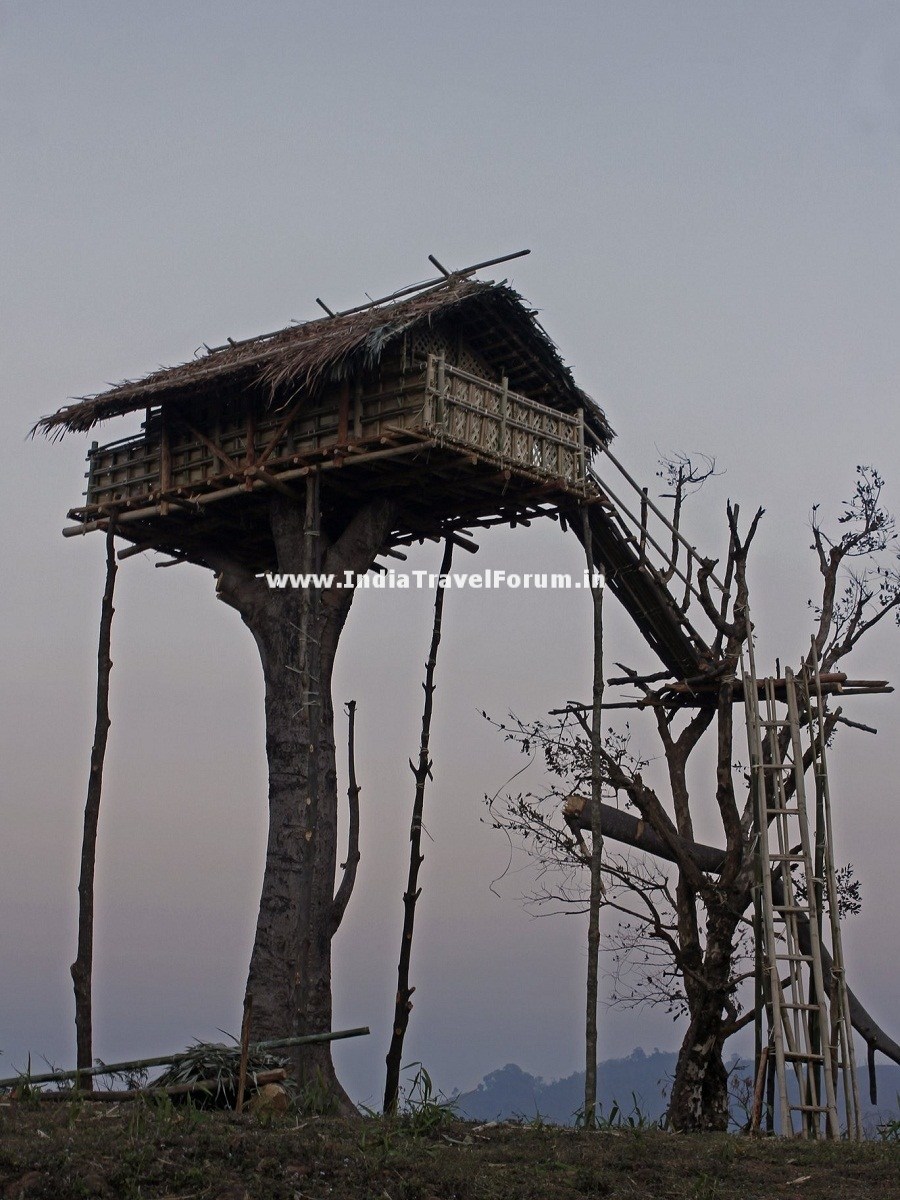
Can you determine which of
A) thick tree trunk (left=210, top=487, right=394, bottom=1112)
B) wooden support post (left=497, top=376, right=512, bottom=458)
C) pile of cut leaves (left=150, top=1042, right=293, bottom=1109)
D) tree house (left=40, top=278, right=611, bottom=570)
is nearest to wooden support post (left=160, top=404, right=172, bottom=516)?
tree house (left=40, top=278, right=611, bottom=570)

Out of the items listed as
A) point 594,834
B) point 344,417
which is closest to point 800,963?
point 594,834

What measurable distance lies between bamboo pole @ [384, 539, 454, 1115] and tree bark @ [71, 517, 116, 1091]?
3.81m

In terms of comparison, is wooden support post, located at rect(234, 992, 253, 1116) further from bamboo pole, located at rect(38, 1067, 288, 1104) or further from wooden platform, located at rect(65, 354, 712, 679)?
wooden platform, located at rect(65, 354, 712, 679)

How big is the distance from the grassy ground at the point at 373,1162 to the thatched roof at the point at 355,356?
937cm

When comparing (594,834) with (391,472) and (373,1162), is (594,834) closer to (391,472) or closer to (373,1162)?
(391,472)

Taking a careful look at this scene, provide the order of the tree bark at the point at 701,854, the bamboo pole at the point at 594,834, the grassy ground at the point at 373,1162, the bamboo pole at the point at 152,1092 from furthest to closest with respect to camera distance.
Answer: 1. the tree bark at the point at 701,854
2. the bamboo pole at the point at 594,834
3. the bamboo pole at the point at 152,1092
4. the grassy ground at the point at 373,1162

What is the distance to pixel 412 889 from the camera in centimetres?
Answer: 1927

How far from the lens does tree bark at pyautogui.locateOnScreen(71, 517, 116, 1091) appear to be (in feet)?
58.9

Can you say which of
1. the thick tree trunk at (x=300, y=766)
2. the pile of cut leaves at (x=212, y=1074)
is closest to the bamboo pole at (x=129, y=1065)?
the pile of cut leaves at (x=212, y=1074)

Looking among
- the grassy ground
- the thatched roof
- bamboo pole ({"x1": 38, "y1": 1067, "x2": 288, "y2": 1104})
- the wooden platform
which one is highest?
the thatched roof

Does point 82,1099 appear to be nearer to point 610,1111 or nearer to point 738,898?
point 610,1111

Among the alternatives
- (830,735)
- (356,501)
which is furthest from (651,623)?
(356,501)

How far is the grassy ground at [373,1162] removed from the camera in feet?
31.1

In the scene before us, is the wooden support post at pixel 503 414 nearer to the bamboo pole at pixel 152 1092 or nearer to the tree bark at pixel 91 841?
the tree bark at pixel 91 841
